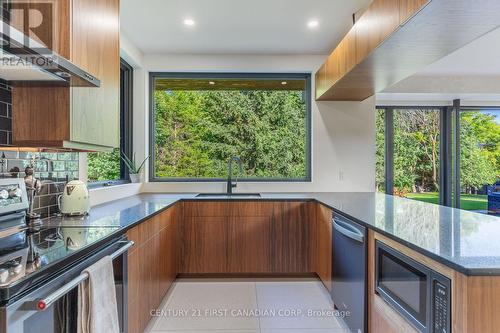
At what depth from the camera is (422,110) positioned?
488 cm

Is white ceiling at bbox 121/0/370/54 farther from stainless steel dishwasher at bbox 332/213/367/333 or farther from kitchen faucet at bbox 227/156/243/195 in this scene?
stainless steel dishwasher at bbox 332/213/367/333

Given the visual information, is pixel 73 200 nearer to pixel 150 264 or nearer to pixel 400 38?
pixel 150 264

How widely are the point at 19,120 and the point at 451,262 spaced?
6.76 feet

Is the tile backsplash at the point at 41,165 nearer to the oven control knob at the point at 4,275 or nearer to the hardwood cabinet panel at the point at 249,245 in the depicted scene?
the oven control knob at the point at 4,275

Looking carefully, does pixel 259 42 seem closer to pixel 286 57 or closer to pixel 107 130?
pixel 286 57

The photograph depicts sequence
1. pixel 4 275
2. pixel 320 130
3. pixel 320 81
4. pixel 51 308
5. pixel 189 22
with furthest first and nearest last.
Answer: pixel 320 130 → pixel 320 81 → pixel 189 22 → pixel 51 308 → pixel 4 275

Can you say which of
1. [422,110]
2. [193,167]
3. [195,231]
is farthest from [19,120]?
[422,110]

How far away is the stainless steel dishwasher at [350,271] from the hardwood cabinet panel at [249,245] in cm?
84

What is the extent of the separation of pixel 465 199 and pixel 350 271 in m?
3.83

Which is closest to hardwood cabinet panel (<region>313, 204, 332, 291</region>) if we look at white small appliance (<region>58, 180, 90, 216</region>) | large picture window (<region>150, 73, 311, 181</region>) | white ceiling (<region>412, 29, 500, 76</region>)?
large picture window (<region>150, 73, 311, 181</region>)

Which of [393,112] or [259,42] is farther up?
[259,42]

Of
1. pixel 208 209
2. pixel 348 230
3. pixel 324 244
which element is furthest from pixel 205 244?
pixel 348 230

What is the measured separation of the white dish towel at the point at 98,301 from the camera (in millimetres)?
1213

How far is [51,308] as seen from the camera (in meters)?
1.08
